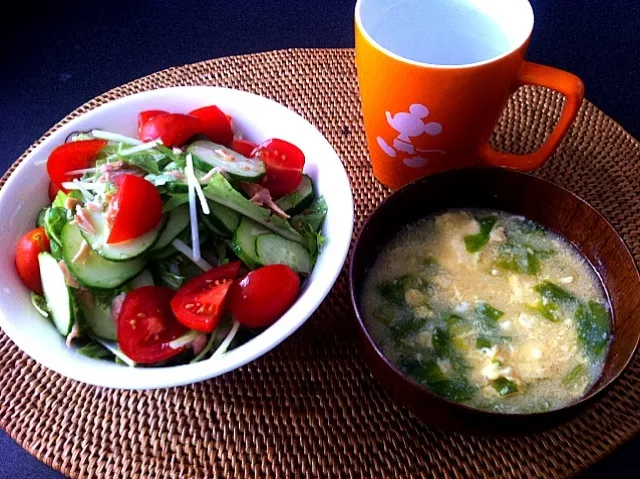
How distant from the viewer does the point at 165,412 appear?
88 cm

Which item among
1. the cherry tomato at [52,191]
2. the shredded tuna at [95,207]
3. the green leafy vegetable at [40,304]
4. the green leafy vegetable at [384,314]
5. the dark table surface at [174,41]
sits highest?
the shredded tuna at [95,207]

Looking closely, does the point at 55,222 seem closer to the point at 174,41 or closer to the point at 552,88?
the point at 552,88

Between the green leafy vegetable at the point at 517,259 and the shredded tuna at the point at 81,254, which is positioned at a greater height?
the shredded tuna at the point at 81,254

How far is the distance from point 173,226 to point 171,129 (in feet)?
0.57

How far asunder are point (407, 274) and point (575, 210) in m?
0.24

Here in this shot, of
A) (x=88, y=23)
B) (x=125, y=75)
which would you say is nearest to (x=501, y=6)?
(x=125, y=75)

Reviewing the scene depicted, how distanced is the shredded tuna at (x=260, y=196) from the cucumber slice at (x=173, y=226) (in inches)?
3.5

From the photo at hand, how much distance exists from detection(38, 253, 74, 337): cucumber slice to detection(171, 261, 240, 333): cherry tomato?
0.13 meters

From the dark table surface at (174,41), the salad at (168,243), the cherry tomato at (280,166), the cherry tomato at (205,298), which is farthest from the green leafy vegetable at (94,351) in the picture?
the dark table surface at (174,41)

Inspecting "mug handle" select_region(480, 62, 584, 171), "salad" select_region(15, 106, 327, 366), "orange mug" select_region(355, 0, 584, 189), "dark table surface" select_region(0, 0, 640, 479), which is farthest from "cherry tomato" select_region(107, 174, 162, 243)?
"dark table surface" select_region(0, 0, 640, 479)

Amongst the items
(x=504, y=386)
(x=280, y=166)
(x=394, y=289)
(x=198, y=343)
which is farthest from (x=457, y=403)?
(x=280, y=166)

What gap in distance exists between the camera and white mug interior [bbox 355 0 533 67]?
1.02 metres

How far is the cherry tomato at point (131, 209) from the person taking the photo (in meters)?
0.80

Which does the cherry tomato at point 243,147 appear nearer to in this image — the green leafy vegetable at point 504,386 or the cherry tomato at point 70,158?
the cherry tomato at point 70,158
